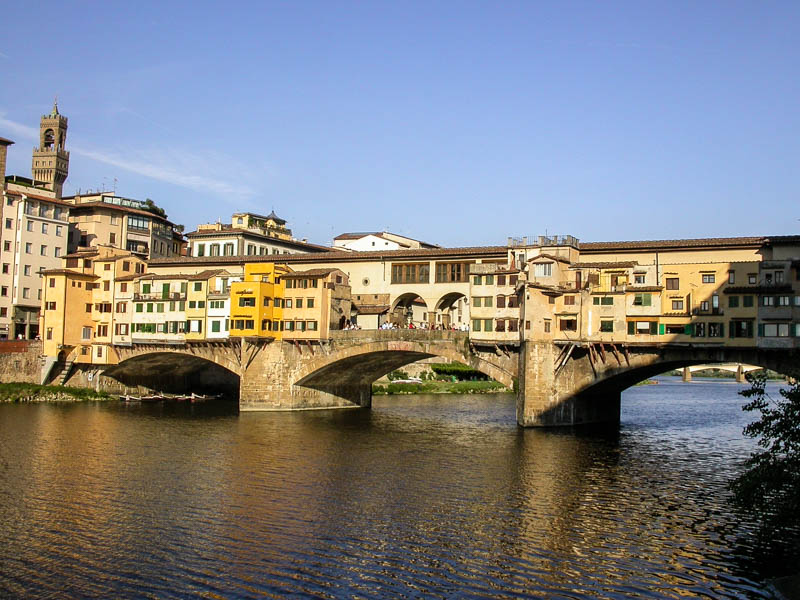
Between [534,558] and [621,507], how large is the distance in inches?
424

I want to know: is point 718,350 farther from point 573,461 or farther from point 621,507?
point 621,507

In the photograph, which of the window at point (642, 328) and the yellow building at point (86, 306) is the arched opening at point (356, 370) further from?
the yellow building at point (86, 306)

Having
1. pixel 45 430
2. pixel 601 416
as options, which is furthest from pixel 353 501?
pixel 601 416

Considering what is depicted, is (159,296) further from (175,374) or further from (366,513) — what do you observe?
(366,513)

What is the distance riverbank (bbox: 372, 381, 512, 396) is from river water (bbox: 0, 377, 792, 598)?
44.1 meters

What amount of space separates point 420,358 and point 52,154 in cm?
8496

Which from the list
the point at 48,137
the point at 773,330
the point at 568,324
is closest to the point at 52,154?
the point at 48,137

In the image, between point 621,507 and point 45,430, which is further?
point 45,430

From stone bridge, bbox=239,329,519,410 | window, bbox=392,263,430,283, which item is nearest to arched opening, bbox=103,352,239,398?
stone bridge, bbox=239,329,519,410

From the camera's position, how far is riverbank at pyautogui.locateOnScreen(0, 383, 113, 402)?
298 ft

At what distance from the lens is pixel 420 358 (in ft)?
281

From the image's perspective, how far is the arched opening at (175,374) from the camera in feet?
330

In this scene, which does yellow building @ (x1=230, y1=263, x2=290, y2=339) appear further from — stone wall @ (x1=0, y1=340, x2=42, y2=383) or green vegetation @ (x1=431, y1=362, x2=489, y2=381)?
green vegetation @ (x1=431, y1=362, x2=489, y2=381)

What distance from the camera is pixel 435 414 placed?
89.4 meters
